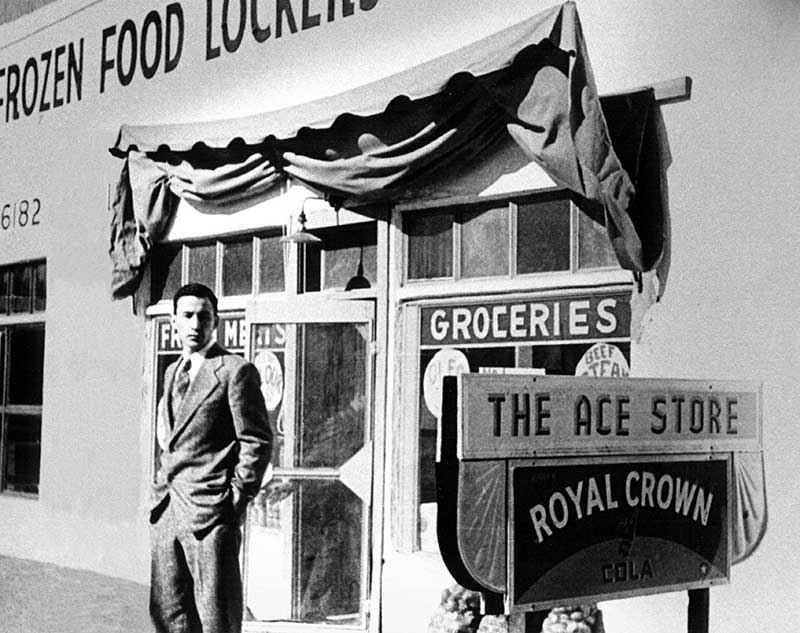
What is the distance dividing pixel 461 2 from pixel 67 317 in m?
1.66

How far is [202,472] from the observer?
312 cm

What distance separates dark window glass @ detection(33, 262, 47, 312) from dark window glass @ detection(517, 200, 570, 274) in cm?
183

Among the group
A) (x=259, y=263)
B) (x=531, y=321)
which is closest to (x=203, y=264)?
(x=259, y=263)

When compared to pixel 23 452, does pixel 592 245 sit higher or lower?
higher

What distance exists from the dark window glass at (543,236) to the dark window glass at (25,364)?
6.05ft

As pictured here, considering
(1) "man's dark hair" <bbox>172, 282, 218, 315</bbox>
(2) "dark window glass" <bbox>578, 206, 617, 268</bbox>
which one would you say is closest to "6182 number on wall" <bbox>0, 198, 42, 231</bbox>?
(1) "man's dark hair" <bbox>172, 282, 218, 315</bbox>

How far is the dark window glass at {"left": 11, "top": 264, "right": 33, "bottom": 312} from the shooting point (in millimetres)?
3857

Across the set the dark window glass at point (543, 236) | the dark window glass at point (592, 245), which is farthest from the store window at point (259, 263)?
the dark window glass at point (592, 245)

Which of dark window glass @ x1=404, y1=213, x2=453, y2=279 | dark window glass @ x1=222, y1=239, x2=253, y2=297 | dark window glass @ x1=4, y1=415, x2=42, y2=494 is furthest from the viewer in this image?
dark window glass @ x1=4, y1=415, x2=42, y2=494

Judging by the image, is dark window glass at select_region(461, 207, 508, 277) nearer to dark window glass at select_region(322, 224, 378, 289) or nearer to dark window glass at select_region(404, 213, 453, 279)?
dark window glass at select_region(404, 213, 453, 279)

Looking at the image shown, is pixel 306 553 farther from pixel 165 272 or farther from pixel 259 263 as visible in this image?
pixel 165 272

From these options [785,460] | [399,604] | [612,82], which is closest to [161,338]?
[399,604]

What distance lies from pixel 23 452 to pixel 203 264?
105 centimetres

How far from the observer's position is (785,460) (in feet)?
6.93
